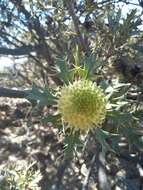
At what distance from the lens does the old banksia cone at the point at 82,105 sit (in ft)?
5.36

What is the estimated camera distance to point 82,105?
1.63 m

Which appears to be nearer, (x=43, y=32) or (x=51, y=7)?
(x=51, y=7)

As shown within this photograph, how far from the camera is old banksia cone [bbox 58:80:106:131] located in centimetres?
163

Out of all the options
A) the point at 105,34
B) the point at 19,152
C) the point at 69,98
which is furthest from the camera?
the point at 19,152

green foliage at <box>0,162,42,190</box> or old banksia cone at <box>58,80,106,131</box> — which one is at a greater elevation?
old banksia cone at <box>58,80,106,131</box>

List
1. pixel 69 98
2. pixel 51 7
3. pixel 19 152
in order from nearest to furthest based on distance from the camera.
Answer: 1. pixel 69 98
2. pixel 51 7
3. pixel 19 152

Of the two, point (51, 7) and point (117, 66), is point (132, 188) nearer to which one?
point (117, 66)

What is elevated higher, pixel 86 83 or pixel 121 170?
pixel 86 83

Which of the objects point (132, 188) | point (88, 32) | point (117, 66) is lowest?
point (132, 188)

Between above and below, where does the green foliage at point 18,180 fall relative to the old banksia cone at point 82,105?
below

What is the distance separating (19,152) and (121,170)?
0.85 metres

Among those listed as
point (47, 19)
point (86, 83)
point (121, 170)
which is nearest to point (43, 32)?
point (47, 19)

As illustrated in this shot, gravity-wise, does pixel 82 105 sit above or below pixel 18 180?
above

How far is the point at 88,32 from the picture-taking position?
10.3 ft
